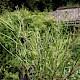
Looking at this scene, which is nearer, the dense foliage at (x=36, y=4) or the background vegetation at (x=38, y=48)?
the background vegetation at (x=38, y=48)

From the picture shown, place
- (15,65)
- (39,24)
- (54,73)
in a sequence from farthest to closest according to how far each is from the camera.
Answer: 1. (39,24)
2. (15,65)
3. (54,73)

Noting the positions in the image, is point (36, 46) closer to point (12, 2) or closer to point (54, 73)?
point (54, 73)

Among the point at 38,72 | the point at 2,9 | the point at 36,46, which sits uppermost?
the point at 36,46

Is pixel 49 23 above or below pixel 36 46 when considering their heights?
below

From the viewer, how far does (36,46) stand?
3.25 meters

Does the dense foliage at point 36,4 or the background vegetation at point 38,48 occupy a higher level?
the background vegetation at point 38,48

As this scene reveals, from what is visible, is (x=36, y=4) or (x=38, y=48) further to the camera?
(x=36, y=4)

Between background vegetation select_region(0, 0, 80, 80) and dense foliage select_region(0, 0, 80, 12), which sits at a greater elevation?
background vegetation select_region(0, 0, 80, 80)

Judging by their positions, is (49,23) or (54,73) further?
(49,23)

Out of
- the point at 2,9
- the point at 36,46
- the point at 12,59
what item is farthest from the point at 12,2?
the point at 36,46

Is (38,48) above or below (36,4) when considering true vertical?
above

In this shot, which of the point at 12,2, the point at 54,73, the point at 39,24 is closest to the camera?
the point at 54,73

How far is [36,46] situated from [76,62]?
0.51 meters

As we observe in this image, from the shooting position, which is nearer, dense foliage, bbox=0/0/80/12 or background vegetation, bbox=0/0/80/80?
background vegetation, bbox=0/0/80/80
